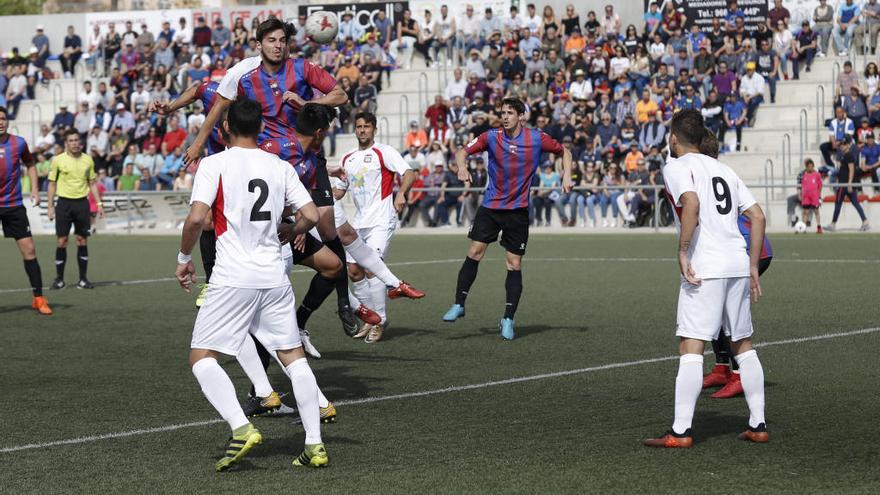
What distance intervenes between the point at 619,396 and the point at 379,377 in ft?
6.23

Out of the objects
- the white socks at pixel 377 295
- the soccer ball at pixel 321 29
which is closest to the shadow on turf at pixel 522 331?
the white socks at pixel 377 295

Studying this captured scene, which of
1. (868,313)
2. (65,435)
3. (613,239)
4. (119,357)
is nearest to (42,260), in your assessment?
(613,239)

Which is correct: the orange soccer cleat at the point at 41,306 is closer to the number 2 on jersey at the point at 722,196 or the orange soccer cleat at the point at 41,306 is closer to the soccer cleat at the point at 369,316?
the soccer cleat at the point at 369,316

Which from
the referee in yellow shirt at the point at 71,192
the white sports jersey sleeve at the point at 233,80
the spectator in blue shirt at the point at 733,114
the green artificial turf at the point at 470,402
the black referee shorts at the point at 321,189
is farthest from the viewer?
the spectator in blue shirt at the point at 733,114

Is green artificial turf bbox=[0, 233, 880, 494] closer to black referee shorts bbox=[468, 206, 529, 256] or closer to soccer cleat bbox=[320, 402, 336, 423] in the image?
soccer cleat bbox=[320, 402, 336, 423]

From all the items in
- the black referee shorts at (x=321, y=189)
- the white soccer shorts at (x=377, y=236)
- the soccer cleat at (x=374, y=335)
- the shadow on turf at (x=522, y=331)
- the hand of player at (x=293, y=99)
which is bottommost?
the shadow on turf at (x=522, y=331)

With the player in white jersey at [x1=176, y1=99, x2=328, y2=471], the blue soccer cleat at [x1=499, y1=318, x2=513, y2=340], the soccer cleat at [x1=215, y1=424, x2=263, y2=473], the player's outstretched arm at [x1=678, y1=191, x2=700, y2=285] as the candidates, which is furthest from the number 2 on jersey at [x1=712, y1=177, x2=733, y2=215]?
the blue soccer cleat at [x1=499, y1=318, x2=513, y2=340]

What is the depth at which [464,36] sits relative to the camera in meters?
36.4

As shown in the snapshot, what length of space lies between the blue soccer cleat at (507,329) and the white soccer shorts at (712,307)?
482 cm

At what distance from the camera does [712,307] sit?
7.03 metres

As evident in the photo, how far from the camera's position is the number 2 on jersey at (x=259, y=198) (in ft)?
22.1

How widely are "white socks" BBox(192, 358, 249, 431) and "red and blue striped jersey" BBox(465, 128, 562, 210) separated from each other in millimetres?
6086

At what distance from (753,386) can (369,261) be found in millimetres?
3733

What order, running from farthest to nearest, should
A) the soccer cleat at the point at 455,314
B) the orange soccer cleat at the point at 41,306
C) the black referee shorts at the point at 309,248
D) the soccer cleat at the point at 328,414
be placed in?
1. the orange soccer cleat at the point at 41,306
2. the soccer cleat at the point at 455,314
3. the black referee shorts at the point at 309,248
4. the soccer cleat at the point at 328,414
